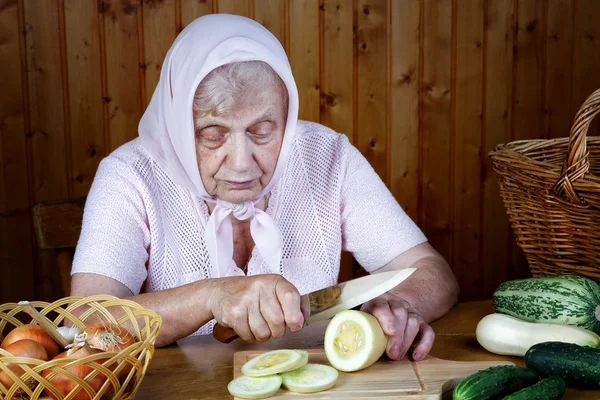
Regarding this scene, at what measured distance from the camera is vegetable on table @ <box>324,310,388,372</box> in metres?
1.32

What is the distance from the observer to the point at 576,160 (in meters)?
1.63

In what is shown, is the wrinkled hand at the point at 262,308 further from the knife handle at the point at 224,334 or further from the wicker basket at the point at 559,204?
the wicker basket at the point at 559,204

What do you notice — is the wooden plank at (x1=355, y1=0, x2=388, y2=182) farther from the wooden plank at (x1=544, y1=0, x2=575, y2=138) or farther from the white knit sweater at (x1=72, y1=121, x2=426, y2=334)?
the white knit sweater at (x1=72, y1=121, x2=426, y2=334)

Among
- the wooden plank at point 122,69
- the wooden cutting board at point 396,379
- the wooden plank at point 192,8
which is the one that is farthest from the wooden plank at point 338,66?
the wooden cutting board at point 396,379

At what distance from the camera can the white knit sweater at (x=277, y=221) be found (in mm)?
1848

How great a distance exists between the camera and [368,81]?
3355mm

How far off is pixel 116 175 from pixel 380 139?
1701 mm

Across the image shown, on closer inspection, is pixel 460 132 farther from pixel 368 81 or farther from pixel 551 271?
pixel 551 271

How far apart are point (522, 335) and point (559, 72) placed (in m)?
2.39

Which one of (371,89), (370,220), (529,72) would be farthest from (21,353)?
(529,72)

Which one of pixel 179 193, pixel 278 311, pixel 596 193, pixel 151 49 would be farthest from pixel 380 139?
pixel 278 311

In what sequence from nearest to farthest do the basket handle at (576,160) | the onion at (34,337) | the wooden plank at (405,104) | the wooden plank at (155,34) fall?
the onion at (34,337)
the basket handle at (576,160)
the wooden plank at (155,34)
the wooden plank at (405,104)

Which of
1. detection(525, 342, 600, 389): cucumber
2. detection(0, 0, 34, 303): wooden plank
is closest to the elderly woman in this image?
detection(525, 342, 600, 389): cucumber

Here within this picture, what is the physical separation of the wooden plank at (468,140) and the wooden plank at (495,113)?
3cm
